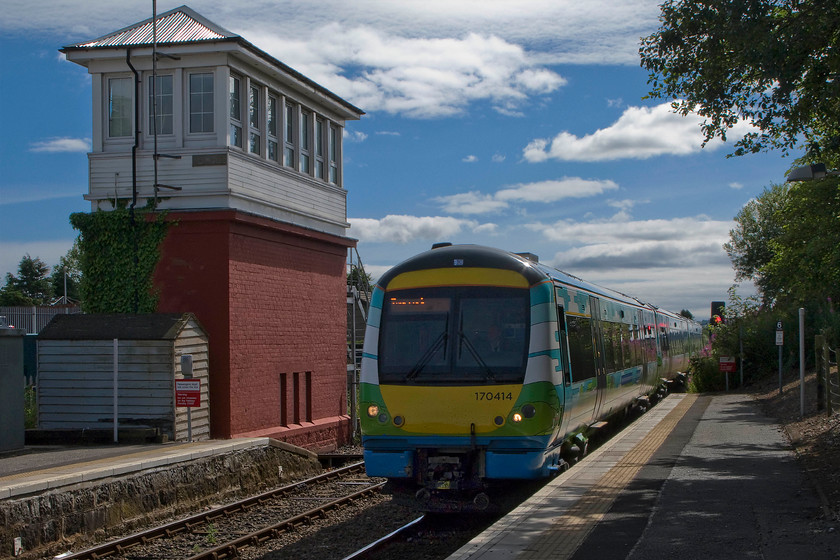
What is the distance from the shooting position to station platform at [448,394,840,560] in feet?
24.2

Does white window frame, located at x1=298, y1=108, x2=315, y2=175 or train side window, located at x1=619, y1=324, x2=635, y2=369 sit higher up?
white window frame, located at x1=298, y1=108, x2=315, y2=175

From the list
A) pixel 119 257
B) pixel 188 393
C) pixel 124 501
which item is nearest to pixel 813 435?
pixel 188 393

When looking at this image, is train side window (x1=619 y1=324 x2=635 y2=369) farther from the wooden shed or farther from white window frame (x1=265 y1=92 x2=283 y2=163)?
white window frame (x1=265 y1=92 x2=283 y2=163)

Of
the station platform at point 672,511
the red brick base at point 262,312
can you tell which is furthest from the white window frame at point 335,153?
the station platform at point 672,511

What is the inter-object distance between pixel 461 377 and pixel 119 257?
33.8 ft

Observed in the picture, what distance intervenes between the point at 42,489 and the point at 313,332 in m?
10.9

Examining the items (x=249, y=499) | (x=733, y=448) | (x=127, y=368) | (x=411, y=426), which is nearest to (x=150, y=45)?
(x=127, y=368)

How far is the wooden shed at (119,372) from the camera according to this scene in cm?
1564

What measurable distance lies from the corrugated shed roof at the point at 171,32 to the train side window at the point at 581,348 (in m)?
9.38

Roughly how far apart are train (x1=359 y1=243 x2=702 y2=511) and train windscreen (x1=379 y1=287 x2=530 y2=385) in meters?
0.01

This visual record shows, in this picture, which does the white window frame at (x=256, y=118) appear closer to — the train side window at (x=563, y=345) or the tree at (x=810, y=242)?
the train side window at (x=563, y=345)

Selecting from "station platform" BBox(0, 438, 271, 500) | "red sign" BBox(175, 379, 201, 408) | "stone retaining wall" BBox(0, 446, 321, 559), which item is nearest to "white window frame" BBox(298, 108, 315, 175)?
"red sign" BBox(175, 379, 201, 408)

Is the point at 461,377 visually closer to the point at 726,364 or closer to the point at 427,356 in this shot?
the point at 427,356

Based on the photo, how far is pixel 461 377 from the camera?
9.98 m
